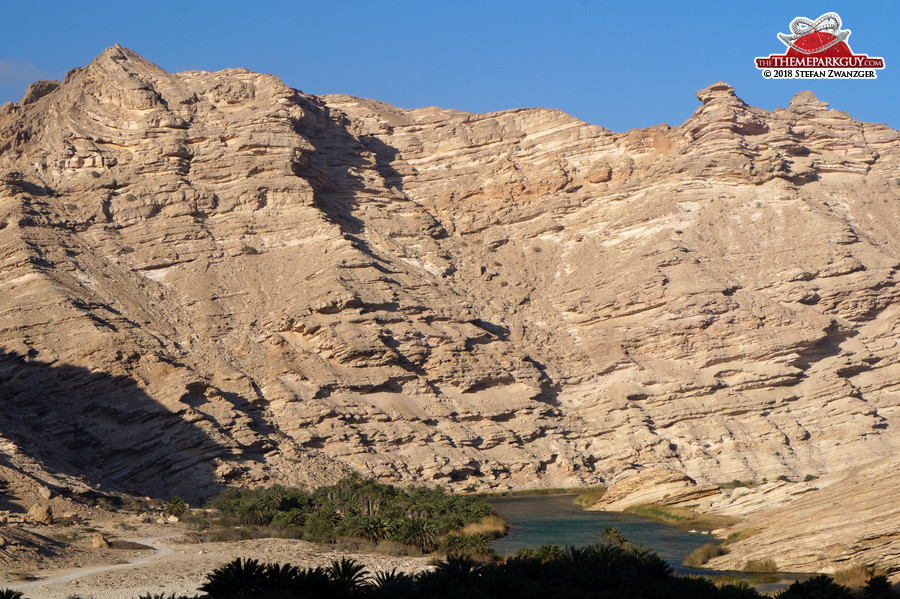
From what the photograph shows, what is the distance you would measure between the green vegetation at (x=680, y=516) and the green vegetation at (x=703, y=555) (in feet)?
31.1

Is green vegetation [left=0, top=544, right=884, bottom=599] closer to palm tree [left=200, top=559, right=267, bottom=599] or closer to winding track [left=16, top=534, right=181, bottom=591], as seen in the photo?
palm tree [left=200, top=559, right=267, bottom=599]

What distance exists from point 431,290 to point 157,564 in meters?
47.0

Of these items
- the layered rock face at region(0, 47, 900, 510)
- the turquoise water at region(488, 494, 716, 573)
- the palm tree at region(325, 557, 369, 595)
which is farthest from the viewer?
the layered rock face at region(0, 47, 900, 510)

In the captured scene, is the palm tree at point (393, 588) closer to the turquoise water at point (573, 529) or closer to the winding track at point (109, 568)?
the winding track at point (109, 568)

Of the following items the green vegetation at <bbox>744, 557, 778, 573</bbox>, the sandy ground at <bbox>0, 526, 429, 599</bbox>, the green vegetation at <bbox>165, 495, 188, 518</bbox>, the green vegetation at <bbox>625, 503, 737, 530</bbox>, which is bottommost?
the green vegetation at <bbox>744, 557, 778, 573</bbox>

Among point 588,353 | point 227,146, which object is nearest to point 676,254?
point 588,353

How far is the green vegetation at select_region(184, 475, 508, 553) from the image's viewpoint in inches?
1390

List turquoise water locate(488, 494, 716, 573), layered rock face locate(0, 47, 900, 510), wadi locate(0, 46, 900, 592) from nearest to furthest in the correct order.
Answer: turquoise water locate(488, 494, 716, 573) → wadi locate(0, 46, 900, 592) → layered rock face locate(0, 47, 900, 510)

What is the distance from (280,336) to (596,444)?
2420 centimetres

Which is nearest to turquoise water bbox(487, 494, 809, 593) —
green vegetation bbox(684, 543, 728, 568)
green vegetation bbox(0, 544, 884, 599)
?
green vegetation bbox(684, 543, 728, 568)

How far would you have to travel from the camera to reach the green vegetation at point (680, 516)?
42.8 meters

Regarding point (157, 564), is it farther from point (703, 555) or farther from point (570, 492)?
point (570, 492)

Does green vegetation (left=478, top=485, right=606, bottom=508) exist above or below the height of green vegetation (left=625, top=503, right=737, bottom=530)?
above

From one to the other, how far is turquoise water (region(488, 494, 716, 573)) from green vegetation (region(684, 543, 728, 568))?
0.39 meters
